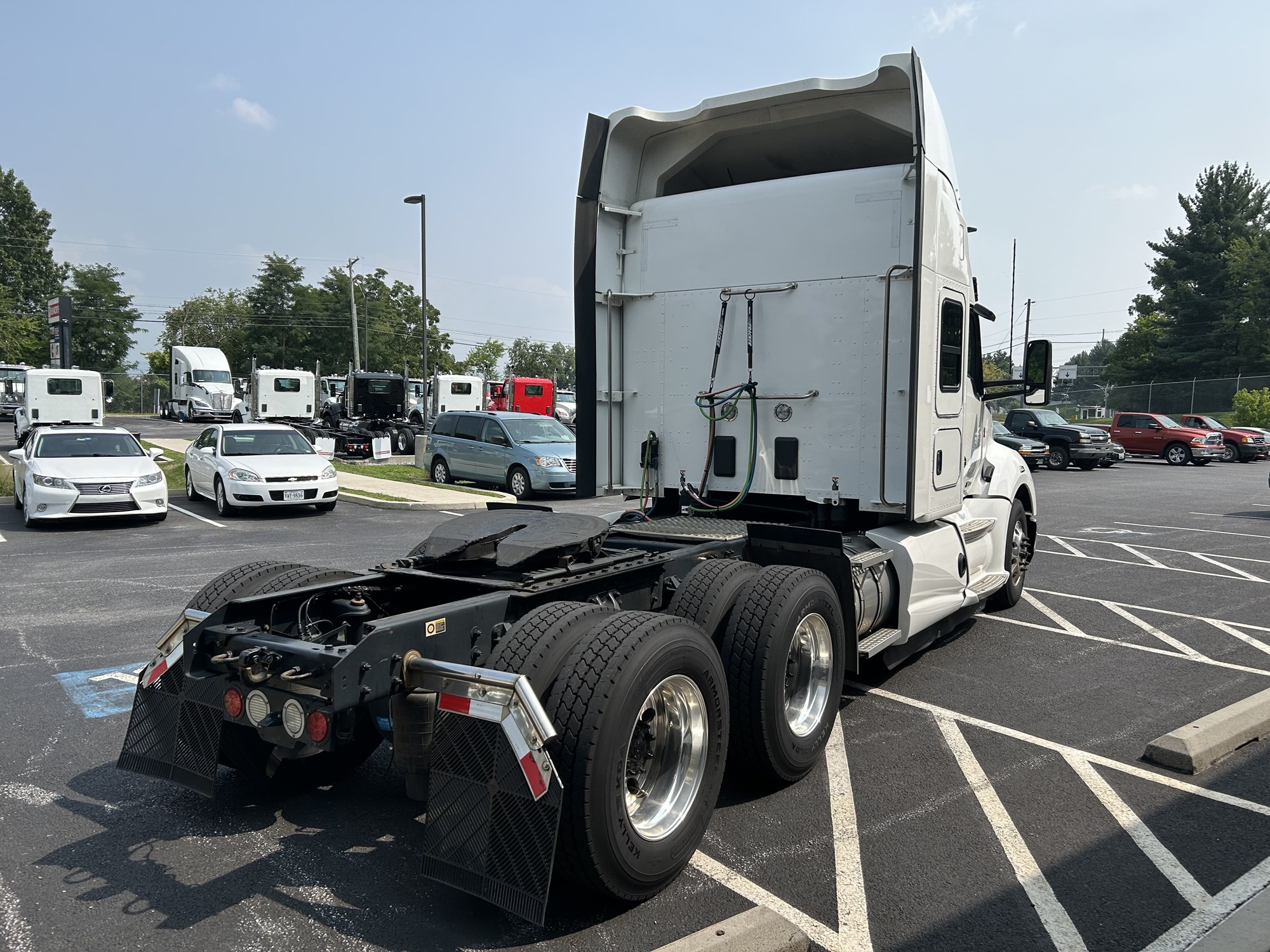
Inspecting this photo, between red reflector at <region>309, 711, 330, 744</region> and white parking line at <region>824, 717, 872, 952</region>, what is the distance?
187 cm

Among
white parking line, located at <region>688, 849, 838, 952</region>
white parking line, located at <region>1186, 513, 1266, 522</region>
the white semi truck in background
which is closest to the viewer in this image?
white parking line, located at <region>688, 849, 838, 952</region>

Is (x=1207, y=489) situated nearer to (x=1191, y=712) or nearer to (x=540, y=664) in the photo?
(x=1191, y=712)

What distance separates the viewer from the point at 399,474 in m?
22.1

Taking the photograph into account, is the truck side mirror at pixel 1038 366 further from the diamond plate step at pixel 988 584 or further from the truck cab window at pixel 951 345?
the diamond plate step at pixel 988 584

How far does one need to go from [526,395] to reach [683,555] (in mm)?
35233

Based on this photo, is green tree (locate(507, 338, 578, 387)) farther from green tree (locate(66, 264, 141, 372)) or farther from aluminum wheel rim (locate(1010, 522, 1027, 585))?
aluminum wheel rim (locate(1010, 522, 1027, 585))

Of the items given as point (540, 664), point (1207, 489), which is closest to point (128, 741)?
point (540, 664)

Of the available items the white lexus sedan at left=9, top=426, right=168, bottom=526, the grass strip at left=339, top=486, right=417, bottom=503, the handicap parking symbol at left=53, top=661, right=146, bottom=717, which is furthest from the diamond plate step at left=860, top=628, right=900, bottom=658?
the grass strip at left=339, top=486, right=417, bottom=503

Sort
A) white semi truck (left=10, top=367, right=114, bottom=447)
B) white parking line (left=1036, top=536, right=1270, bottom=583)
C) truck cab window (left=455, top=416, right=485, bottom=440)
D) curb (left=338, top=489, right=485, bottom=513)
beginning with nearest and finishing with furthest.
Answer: white parking line (left=1036, top=536, right=1270, bottom=583) < curb (left=338, top=489, right=485, bottom=513) < truck cab window (left=455, top=416, right=485, bottom=440) < white semi truck (left=10, top=367, right=114, bottom=447)

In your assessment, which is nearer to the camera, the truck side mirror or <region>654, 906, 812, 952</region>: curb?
<region>654, 906, 812, 952</region>: curb

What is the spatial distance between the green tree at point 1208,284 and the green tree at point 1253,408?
14720 mm

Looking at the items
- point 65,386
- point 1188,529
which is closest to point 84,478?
point 1188,529

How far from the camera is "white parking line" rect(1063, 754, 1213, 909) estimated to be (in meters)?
3.38

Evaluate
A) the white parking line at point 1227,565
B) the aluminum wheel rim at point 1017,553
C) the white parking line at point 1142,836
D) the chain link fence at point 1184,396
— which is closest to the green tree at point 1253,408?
the chain link fence at point 1184,396
